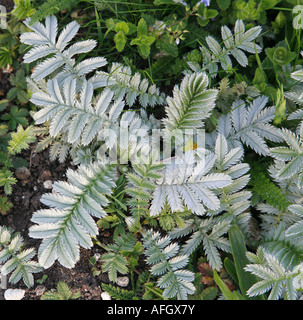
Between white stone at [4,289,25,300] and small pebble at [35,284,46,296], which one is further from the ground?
white stone at [4,289,25,300]

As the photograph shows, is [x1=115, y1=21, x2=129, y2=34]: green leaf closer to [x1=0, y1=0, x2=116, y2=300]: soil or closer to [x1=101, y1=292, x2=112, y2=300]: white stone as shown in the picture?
[x1=0, y1=0, x2=116, y2=300]: soil

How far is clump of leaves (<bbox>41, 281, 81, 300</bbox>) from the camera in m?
1.95

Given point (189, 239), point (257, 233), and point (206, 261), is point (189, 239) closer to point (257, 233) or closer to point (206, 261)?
point (206, 261)

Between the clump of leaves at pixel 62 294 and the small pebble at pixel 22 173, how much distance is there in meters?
0.71

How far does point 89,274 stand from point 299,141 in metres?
1.37

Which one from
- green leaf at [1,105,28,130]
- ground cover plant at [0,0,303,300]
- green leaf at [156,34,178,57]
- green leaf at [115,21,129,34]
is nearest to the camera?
ground cover plant at [0,0,303,300]

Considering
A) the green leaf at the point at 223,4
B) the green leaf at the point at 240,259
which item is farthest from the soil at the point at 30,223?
the green leaf at the point at 223,4

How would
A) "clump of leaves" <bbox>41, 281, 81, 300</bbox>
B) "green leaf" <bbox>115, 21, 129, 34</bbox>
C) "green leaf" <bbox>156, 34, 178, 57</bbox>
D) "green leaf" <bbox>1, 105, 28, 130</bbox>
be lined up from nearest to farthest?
"clump of leaves" <bbox>41, 281, 81, 300</bbox>, "green leaf" <bbox>115, 21, 129, 34</bbox>, "green leaf" <bbox>156, 34, 178, 57</bbox>, "green leaf" <bbox>1, 105, 28, 130</bbox>

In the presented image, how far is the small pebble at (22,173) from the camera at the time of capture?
228cm

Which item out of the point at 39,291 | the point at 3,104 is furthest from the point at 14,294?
the point at 3,104

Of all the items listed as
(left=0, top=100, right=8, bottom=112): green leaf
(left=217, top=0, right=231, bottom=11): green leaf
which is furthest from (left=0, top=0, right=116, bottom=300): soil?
(left=217, top=0, right=231, bottom=11): green leaf

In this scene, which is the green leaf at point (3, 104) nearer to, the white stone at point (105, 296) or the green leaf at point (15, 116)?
the green leaf at point (15, 116)

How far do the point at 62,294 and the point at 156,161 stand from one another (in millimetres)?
886

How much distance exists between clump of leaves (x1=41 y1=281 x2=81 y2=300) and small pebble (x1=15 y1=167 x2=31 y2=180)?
71cm
